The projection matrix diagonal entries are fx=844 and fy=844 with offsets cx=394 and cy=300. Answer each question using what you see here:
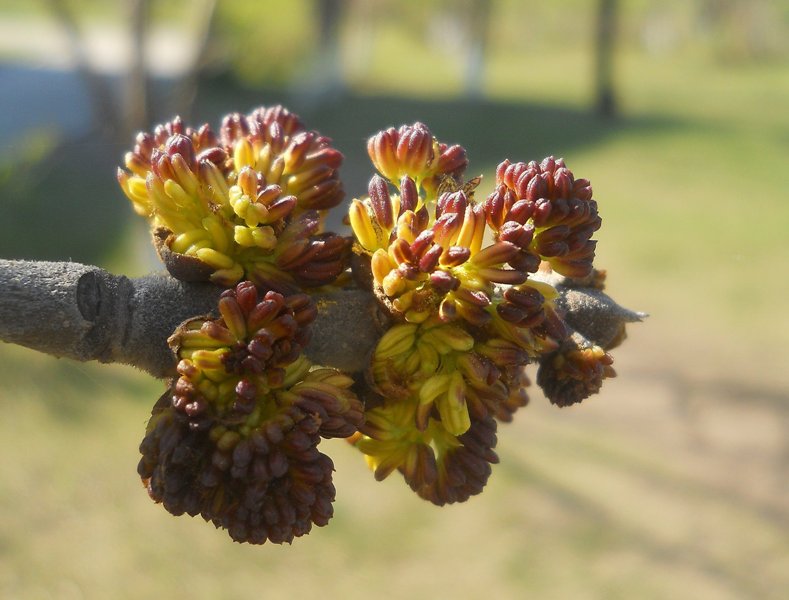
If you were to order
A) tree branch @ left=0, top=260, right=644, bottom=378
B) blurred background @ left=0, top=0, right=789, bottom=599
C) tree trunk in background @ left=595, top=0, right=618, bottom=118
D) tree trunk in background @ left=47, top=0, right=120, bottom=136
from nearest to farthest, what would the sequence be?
tree branch @ left=0, top=260, right=644, bottom=378
blurred background @ left=0, top=0, right=789, bottom=599
tree trunk in background @ left=47, top=0, right=120, bottom=136
tree trunk in background @ left=595, top=0, right=618, bottom=118

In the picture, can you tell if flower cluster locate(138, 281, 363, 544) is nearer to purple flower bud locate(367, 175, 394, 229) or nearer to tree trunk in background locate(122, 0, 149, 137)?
purple flower bud locate(367, 175, 394, 229)

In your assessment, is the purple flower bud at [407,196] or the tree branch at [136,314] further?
the purple flower bud at [407,196]

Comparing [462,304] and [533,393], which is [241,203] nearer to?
[462,304]

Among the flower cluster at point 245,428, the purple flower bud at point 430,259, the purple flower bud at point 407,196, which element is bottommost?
the flower cluster at point 245,428

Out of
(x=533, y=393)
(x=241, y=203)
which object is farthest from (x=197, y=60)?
(x=241, y=203)

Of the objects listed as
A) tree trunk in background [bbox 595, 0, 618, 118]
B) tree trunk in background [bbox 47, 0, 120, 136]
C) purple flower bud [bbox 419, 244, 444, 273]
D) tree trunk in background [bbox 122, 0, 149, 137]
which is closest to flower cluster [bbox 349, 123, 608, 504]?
purple flower bud [bbox 419, 244, 444, 273]

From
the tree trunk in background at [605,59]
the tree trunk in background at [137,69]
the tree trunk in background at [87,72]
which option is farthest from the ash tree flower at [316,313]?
the tree trunk in background at [605,59]

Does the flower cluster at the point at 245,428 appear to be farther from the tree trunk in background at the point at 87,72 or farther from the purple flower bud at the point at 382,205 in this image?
the tree trunk in background at the point at 87,72
